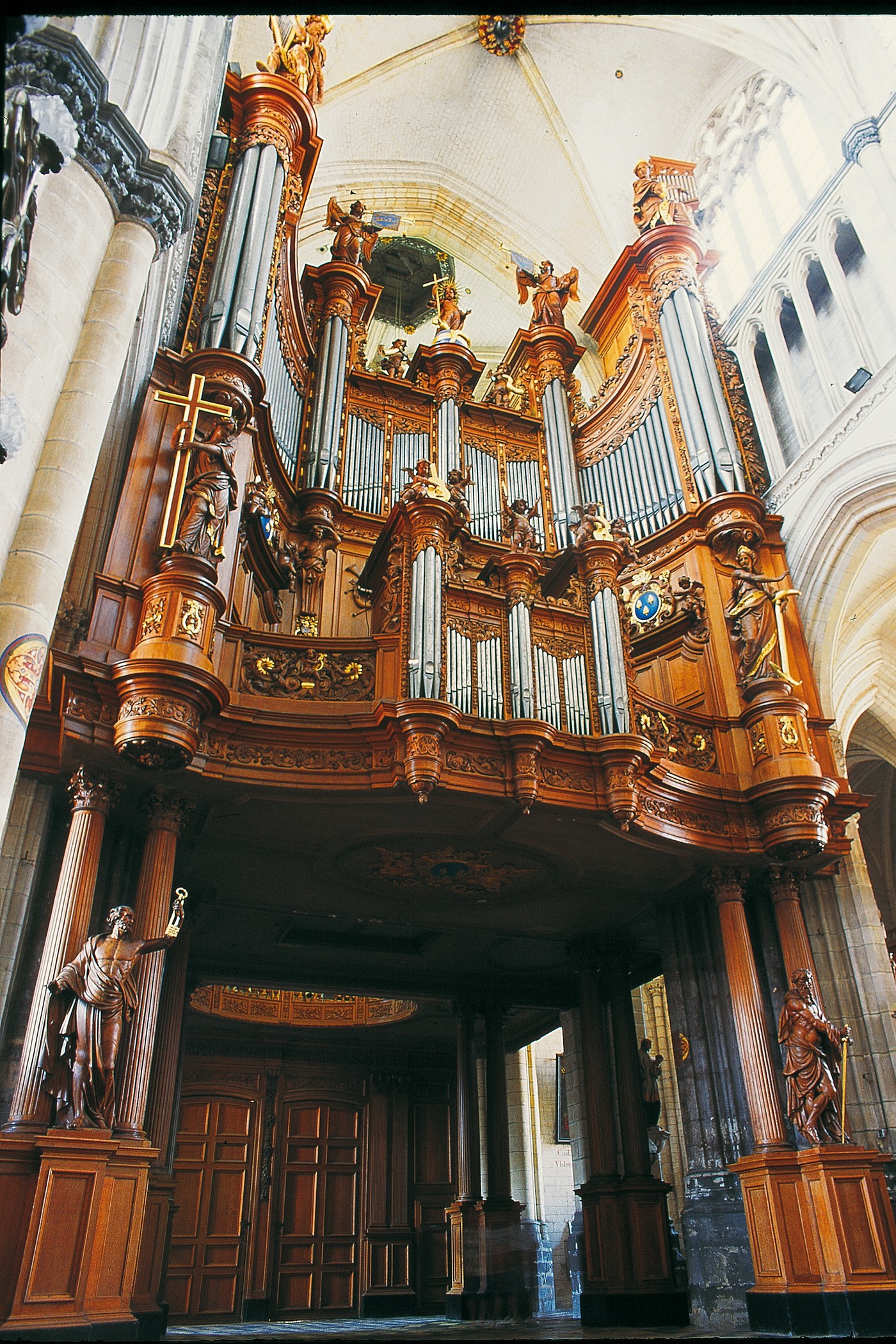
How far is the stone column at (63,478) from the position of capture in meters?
6.08

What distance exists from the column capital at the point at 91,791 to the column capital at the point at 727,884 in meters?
6.41

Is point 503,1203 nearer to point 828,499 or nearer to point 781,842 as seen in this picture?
point 781,842

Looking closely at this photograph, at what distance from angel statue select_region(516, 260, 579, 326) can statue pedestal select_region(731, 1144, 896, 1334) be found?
550 inches

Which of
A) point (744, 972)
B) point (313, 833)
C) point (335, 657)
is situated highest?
point (335, 657)

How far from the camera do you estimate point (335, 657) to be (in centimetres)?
960

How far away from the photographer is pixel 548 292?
18609 millimetres

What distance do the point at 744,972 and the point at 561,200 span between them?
57.5 ft

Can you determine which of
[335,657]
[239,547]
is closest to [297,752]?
[335,657]

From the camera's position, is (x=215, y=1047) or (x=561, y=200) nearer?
(x=215, y=1047)

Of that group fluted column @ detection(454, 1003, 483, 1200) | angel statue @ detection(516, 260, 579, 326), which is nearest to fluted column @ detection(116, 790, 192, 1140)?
fluted column @ detection(454, 1003, 483, 1200)

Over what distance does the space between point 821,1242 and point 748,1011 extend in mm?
2089

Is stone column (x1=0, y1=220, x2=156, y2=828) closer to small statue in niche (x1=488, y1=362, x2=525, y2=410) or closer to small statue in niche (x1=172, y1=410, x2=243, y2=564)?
small statue in niche (x1=172, y1=410, x2=243, y2=564)

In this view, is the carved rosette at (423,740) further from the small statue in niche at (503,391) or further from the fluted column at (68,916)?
the small statue in niche at (503,391)

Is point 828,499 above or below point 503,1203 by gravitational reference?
above
